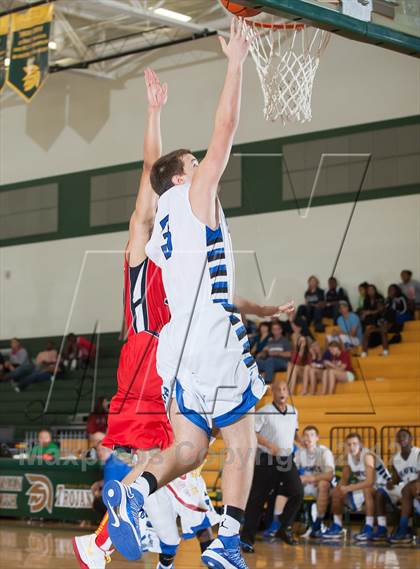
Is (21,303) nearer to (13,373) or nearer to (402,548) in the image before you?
(13,373)

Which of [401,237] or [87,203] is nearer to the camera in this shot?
[401,237]

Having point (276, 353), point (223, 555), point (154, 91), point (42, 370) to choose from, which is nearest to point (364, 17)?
point (154, 91)

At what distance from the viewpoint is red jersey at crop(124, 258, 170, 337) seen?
5734 millimetres

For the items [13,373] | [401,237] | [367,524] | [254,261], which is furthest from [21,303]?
[367,524]

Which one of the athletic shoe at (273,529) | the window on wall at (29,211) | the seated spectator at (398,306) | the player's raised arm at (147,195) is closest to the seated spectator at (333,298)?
the seated spectator at (398,306)

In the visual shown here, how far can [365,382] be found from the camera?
1516cm

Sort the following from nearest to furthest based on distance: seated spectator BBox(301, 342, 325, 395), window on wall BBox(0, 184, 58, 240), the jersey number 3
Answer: the jersey number 3, seated spectator BBox(301, 342, 325, 395), window on wall BBox(0, 184, 58, 240)

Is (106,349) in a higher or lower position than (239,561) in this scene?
higher

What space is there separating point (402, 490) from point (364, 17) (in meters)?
6.48

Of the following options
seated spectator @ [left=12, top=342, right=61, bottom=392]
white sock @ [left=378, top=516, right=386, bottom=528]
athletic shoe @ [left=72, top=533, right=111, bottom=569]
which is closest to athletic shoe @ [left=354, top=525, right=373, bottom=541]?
white sock @ [left=378, top=516, right=386, bottom=528]

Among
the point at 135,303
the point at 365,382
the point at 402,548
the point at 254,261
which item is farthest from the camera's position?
the point at 254,261

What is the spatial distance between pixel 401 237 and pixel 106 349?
6.58 meters

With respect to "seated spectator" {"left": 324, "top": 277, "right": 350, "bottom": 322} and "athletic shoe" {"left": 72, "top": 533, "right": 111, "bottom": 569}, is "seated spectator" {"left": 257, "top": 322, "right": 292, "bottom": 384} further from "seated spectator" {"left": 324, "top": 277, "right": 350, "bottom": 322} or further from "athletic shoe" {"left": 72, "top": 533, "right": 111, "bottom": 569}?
"athletic shoe" {"left": 72, "top": 533, "right": 111, "bottom": 569}

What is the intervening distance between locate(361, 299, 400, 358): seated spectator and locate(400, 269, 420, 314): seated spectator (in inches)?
21.5
